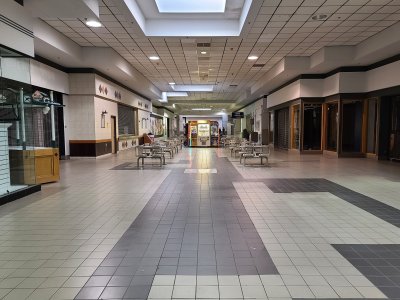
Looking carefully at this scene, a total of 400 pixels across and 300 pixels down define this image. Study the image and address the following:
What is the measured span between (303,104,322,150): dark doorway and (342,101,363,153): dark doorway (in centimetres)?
141

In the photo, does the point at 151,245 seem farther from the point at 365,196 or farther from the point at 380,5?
the point at 380,5

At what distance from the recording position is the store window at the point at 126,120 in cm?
1617

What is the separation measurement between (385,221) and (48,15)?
7.35 metres

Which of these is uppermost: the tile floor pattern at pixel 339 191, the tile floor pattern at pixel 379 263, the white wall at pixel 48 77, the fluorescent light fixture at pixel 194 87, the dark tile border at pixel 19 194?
the fluorescent light fixture at pixel 194 87

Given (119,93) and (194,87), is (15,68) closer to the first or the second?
(119,93)

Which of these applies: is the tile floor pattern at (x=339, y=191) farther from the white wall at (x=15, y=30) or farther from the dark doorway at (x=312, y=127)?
the dark doorway at (x=312, y=127)

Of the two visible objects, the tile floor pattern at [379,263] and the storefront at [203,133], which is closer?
the tile floor pattern at [379,263]

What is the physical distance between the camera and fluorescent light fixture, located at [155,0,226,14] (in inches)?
316

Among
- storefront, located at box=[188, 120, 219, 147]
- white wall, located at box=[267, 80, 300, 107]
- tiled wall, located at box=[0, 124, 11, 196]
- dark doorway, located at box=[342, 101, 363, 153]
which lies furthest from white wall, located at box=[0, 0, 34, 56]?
storefront, located at box=[188, 120, 219, 147]

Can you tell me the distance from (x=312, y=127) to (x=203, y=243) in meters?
12.1

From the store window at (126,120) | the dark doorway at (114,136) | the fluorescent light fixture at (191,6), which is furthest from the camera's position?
the store window at (126,120)

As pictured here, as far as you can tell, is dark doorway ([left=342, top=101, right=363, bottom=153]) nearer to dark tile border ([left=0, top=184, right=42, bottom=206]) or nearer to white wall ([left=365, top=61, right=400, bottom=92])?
white wall ([left=365, top=61, right=400, bottom=92])

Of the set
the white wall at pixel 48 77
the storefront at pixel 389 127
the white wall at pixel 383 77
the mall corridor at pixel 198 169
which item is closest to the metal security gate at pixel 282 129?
the mall corridor at pixel 198 169

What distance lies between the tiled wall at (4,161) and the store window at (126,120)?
413 inches
